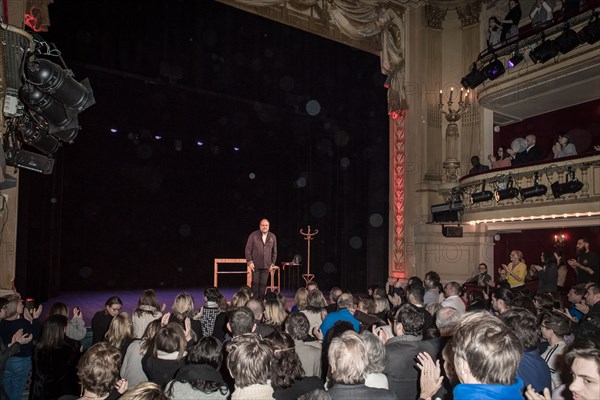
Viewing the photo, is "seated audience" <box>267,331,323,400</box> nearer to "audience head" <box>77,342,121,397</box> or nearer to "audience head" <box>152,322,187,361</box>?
"audience head" <box>152,322,187,361</box>

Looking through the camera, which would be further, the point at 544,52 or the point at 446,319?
the point at 544,52

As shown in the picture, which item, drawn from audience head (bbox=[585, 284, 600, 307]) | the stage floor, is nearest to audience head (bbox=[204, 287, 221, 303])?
the stage floor

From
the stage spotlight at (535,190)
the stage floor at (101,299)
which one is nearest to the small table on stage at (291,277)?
the stage floor at (101,299)

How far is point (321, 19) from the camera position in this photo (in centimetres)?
1100

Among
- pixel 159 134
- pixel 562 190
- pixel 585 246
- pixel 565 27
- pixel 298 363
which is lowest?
pixel 298 363

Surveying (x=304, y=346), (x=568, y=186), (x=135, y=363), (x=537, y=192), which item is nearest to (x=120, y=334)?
(x=135, y=363)

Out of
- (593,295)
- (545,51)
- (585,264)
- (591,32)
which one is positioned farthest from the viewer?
(545,51)

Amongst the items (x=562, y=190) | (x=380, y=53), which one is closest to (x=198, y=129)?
(x=380, y=53)

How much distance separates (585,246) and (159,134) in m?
8.62

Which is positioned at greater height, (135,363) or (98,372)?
(98,372)

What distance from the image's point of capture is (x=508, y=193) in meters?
9.60

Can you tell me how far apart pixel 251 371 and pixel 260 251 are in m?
5.93

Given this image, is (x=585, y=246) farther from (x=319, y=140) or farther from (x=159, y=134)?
(x=159, y=134)

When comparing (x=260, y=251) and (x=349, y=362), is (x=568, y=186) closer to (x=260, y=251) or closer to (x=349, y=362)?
(x=260, y=251)
